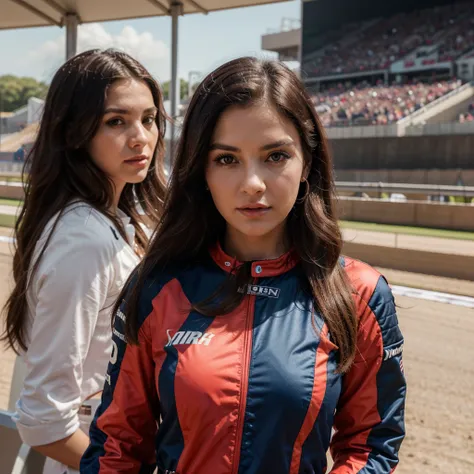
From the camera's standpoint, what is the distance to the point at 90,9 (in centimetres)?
377

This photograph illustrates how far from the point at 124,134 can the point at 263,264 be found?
703mm

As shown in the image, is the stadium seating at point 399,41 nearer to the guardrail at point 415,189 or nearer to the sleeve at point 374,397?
the guardrail at point 415,189

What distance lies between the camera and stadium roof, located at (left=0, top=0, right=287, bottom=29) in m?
3.60

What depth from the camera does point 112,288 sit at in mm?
1588

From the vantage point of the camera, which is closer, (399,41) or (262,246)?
(262,246)

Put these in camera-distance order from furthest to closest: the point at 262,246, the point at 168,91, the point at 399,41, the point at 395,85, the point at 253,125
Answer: the point at 399,41
the point at 395,85
the point at 168,91
the point at 262,246
the point at 253,125

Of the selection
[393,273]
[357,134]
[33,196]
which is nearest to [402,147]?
[357,134]

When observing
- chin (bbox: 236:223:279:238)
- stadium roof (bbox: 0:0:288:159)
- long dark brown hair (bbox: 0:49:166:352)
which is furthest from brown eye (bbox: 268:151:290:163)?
stadium roof (bbox: 0:0:288:159)

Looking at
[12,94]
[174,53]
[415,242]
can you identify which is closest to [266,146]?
[174,53]

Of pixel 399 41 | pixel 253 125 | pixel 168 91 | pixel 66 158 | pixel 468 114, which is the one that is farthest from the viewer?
pixel 399 41

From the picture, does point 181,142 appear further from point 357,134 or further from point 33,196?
point 357,134

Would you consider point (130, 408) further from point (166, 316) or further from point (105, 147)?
point (105, 147)

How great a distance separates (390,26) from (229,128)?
45322mm

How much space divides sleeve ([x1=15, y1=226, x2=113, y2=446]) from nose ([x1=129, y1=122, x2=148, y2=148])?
0.40 metres
